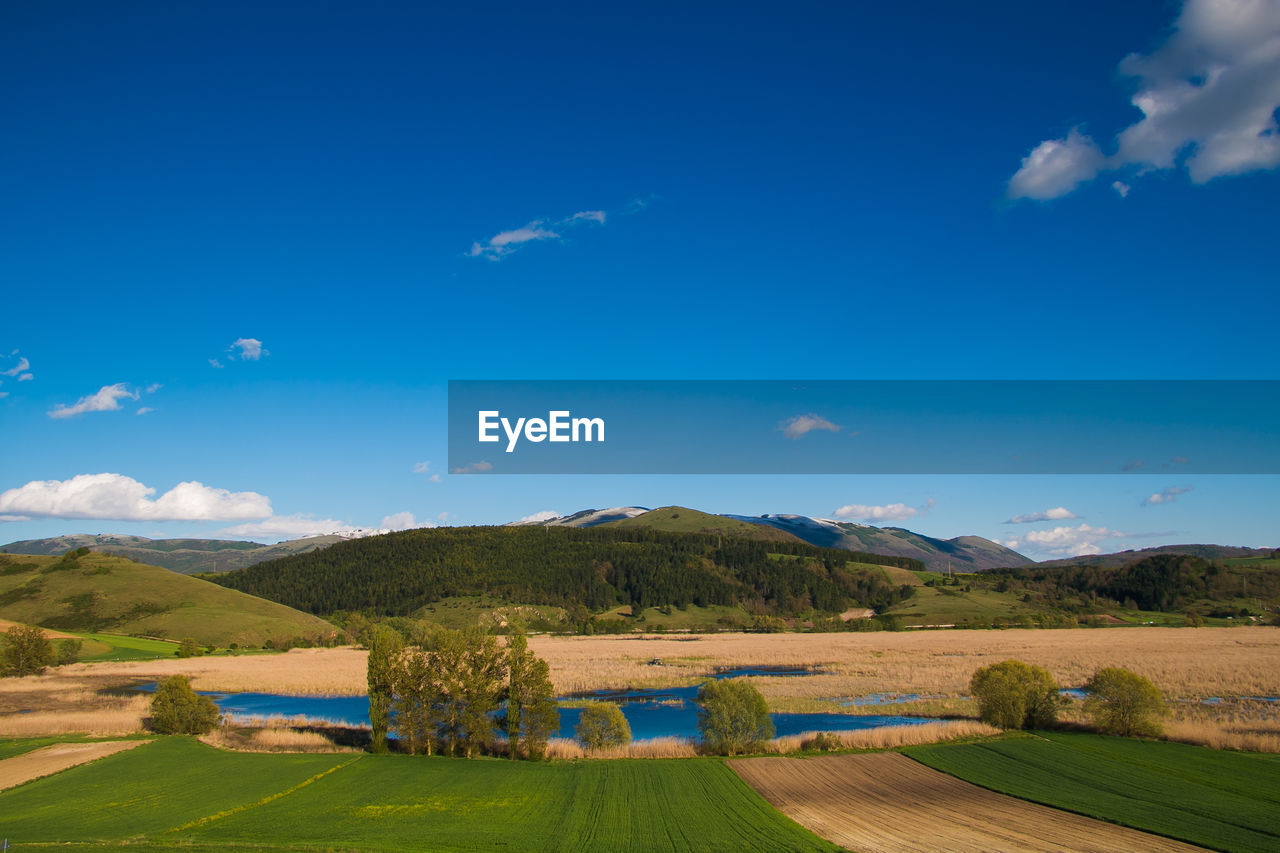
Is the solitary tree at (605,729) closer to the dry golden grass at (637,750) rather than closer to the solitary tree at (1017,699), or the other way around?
the dry golden grass at (637,750)

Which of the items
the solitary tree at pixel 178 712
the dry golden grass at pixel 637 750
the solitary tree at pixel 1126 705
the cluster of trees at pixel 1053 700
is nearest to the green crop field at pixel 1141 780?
the solitary tree at pixel 1126 705

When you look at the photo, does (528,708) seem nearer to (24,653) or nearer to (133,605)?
(24,653)

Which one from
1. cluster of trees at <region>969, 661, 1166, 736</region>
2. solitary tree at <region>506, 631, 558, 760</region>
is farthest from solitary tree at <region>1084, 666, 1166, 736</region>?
solitary tree at <region>506, 631, 558, 760</region>

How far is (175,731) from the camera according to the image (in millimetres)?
51594

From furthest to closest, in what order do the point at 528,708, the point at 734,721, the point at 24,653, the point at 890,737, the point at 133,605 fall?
the point at 133,605 < the point at 24,653 < the point at 528,708 < the point at 890,737 < the point at 734,721

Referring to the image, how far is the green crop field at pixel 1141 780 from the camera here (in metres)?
28.2

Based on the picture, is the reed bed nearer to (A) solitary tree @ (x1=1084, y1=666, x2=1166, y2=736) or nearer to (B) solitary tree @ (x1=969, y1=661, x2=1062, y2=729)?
(B) solitary tree @ (x1=969, y1=661, x2=1062, y2=729)

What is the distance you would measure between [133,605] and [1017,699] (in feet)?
531

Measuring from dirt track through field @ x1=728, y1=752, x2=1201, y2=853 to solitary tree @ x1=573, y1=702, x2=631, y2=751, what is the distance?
797 centimetres

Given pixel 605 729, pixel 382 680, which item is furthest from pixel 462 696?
pixel 605 729

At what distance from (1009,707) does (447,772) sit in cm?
3784

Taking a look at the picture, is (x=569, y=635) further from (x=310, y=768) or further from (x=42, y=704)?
(x=310, y=768)

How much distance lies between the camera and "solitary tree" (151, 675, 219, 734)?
51.6 metres

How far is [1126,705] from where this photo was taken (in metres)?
46.8
